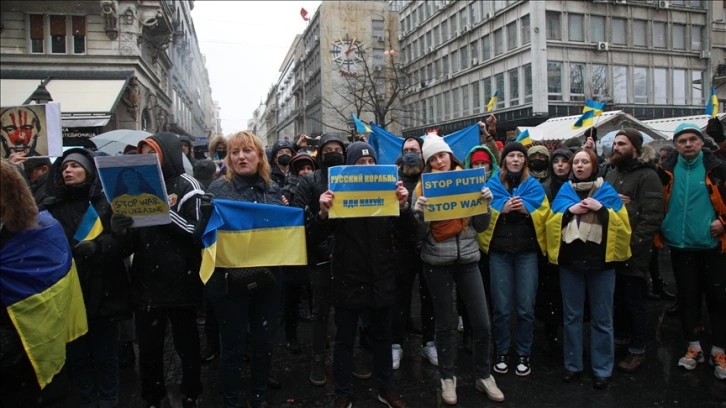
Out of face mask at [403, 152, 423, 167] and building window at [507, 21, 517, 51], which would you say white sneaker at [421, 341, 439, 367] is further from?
building window at [507, 21, 517, 51]

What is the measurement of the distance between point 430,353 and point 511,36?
3844 cm

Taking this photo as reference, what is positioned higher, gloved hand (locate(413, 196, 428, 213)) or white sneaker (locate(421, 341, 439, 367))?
gloved hand (locate(413, 196, 428, 213))

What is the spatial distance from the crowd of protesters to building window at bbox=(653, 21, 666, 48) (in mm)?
39920

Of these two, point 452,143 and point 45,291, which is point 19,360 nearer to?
point 45,291

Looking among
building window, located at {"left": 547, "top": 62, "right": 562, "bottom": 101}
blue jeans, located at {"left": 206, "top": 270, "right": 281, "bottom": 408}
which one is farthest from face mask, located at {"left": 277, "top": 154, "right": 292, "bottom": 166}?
building window, located at {"left": 547, "top": 62, "right": 562, "bottom": 101}

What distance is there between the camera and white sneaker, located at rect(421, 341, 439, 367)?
523 centimetres

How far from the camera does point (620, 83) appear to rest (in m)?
37.9

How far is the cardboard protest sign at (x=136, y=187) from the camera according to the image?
3.55 m

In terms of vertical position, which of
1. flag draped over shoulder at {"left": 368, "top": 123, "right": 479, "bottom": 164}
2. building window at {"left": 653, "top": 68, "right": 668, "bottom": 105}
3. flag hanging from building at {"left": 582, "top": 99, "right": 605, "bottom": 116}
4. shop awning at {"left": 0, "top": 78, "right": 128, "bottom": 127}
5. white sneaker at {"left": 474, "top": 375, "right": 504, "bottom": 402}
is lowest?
white sneaker at {"left": 474, "top": 375, "right": 504, "bottom": 402}

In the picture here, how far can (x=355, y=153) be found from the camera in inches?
170

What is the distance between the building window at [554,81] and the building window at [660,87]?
8.50 meters

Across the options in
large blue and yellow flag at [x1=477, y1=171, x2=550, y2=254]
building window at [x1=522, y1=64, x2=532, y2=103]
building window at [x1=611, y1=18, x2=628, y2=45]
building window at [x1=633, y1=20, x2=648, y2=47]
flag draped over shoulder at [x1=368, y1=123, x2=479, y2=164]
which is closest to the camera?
large blue and yellow flag at [x1=477, y1=171, x2=550, y2=254]

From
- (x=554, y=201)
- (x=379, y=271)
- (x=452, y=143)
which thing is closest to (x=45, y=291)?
(x=379, y=271)

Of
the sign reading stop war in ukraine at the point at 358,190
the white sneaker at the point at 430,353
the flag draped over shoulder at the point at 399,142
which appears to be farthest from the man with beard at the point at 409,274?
the flag draped over shoulder at the point at 399,142
